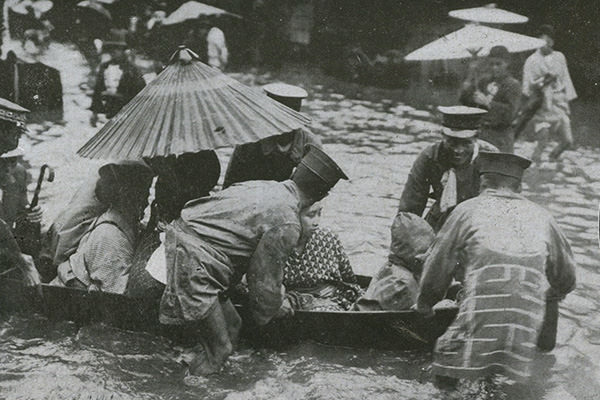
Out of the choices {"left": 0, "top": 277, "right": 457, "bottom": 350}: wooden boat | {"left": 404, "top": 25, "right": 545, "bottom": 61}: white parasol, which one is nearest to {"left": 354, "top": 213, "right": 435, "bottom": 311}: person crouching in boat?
{"left": 0, "top": 277, "right": 457, "bottom": 350}: wooden boat

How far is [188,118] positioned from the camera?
5094 millimetres

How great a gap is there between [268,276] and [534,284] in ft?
5.55

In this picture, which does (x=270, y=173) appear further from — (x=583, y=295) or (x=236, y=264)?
(x=583, y=295)

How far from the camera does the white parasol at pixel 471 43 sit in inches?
426

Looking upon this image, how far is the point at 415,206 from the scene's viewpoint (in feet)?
20.0

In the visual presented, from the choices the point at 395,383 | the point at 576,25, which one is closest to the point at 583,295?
the point at 395,383

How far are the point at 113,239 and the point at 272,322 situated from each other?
1.46 m

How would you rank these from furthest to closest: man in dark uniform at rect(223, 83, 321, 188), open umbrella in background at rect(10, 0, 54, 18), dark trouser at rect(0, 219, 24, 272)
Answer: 1. open umbrella in background at rect(10, 0, 54, 18)
2. man in dark uniform at rect(223, 83, 321, 188)
3. dark trouser at rect(0, 219, 24, 272)

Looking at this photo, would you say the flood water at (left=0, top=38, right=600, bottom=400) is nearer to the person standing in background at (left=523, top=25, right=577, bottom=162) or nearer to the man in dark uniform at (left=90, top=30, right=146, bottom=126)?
the person standing in background at (left=523, top=25, right=577, bottom=162)

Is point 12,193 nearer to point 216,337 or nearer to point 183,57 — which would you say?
point 183,57

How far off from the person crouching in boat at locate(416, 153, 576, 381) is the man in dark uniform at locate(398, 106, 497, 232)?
1537 mm

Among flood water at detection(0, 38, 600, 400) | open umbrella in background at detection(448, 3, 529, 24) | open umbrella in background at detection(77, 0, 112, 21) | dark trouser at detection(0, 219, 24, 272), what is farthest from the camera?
open umbrella in background at detection(77, 0, 112, 21)

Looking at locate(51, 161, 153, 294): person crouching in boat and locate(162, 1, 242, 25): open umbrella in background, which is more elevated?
locate(162, 1, 242, 25): open umbrella in background

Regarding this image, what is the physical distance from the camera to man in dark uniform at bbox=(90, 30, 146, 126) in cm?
1327
